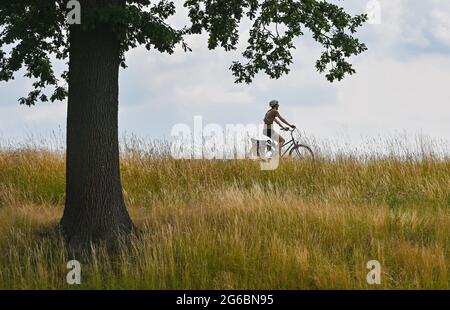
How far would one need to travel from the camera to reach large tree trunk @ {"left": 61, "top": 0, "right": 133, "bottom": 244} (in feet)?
34.3

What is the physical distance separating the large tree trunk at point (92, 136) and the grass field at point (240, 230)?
1.70 feet

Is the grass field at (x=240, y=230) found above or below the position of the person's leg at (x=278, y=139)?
below

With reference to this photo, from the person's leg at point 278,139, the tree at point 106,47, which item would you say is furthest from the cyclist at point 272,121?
the tree at point 106,47

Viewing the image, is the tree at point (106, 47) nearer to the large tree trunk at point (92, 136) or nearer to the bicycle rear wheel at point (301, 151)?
the large tree trunk at point (92, 136)

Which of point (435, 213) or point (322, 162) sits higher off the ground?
point (322, 162)

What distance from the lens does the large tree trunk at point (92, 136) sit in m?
10.5

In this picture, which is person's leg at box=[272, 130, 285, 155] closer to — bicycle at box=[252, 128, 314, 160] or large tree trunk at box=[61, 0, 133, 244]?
bicycle at box=[252, 128, 314, 160]

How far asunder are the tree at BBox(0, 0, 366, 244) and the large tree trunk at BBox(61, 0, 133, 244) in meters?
0.02

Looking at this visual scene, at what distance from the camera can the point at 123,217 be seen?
10891 millimetres

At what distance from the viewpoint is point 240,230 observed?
10086mm

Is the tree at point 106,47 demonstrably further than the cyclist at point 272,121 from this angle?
No
